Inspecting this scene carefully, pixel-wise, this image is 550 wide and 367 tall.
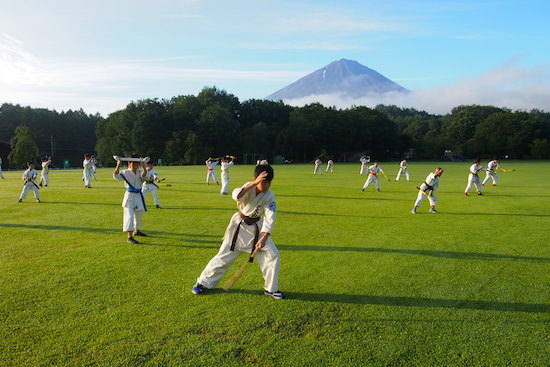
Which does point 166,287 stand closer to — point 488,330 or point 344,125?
point 488,330

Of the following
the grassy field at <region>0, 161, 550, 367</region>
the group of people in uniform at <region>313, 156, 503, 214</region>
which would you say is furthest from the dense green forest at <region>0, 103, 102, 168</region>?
the grassy field at <region>0, 161, 550, 367</region>

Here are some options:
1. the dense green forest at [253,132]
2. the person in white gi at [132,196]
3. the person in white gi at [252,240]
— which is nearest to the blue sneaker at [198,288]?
the person in white gi at [252,240]

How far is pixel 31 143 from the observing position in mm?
71562

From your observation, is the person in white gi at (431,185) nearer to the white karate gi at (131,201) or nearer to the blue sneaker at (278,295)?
the blue sneaker at (278,295)

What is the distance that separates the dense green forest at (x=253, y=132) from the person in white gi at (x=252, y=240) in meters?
79.1

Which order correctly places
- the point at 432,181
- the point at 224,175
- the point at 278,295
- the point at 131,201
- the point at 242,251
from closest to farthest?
1. the point at 278,295
2. the point at 242,251
3. the point at 131,201
4. the point at 432,181
5. the point at 224,175

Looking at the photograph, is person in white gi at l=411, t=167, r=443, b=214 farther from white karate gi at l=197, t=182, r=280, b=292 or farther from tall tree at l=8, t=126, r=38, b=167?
tall tree at l=8, t=126, r=38, b=167

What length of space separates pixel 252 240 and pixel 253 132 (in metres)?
91.6

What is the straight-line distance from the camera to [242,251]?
6.56 m

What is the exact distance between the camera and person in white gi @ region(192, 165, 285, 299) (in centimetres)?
638

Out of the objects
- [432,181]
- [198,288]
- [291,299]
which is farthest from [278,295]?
[432,181]

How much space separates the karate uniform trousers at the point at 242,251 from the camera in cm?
643

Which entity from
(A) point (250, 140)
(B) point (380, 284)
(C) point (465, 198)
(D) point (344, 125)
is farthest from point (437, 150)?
(B) point (380, 284)

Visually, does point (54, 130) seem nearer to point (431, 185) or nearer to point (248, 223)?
point (431, 185)
